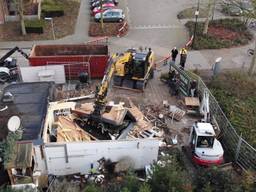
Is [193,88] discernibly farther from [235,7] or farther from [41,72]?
[235,7]

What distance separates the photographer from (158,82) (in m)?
25.0

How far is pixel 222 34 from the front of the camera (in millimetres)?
31109

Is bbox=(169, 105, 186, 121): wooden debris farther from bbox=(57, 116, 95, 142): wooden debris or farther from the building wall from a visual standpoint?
bbox=(57, 116, 95, 142): wooden debris

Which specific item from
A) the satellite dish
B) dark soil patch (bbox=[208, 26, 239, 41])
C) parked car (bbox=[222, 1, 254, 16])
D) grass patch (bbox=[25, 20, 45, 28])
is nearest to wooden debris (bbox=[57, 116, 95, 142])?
the satellite dish

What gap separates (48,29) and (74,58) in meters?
9.25

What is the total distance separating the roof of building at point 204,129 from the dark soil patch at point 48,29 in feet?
56.8

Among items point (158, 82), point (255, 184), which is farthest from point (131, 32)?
point (255, 184)

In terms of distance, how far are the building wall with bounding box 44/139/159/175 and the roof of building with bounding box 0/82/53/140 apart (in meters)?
1.29

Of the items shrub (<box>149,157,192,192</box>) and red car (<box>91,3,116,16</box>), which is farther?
red car (<box>91,3,116,16</box>)

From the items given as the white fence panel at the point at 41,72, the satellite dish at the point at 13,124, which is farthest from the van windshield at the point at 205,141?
the white fence panel at the point at 41,72

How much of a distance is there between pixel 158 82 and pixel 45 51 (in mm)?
7909

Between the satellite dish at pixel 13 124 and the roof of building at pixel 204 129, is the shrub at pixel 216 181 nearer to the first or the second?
the roof of building at pixel 204 129

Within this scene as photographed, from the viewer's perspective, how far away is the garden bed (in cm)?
2955

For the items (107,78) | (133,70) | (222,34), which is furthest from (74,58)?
(222,34)
